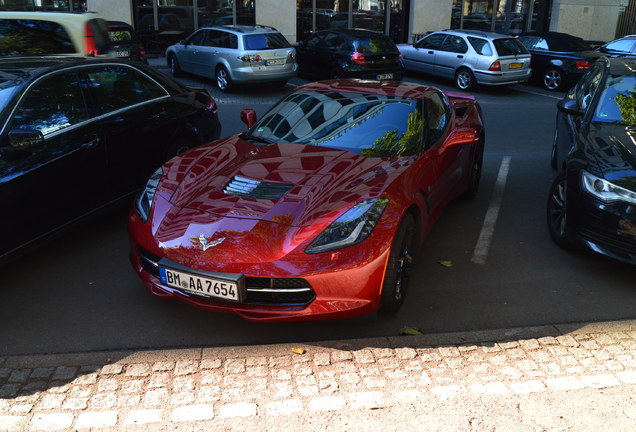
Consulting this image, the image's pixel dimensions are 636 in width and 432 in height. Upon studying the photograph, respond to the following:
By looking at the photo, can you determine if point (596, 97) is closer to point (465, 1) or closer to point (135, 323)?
point (135, 323)

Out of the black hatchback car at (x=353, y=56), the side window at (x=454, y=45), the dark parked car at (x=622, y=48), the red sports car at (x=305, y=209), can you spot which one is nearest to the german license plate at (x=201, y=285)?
the red sports car at (x=305, y=209)

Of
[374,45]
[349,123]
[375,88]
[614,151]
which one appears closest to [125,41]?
[374,45]

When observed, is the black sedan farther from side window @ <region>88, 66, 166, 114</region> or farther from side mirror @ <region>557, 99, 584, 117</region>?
side window @ <region>88, 66, 166, 114</region>

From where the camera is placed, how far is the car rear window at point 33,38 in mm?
8703

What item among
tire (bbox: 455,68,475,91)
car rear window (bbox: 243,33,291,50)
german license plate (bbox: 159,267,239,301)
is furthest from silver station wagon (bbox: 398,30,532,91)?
german license plate (bbox: 159,267,239,301)

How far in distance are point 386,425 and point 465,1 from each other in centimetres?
2243

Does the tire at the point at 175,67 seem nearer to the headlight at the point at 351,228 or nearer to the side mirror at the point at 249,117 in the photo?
the side mirror at the point at 249,117

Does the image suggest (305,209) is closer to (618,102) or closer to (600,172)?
(600,172)

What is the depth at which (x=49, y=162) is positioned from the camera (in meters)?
4.93

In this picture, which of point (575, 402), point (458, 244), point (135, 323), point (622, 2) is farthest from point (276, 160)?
point (622, 2)

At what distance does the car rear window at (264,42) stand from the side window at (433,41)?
4.32m

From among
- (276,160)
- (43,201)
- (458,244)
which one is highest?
(276,160)

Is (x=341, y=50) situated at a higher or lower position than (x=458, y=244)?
higher

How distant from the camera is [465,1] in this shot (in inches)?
910
